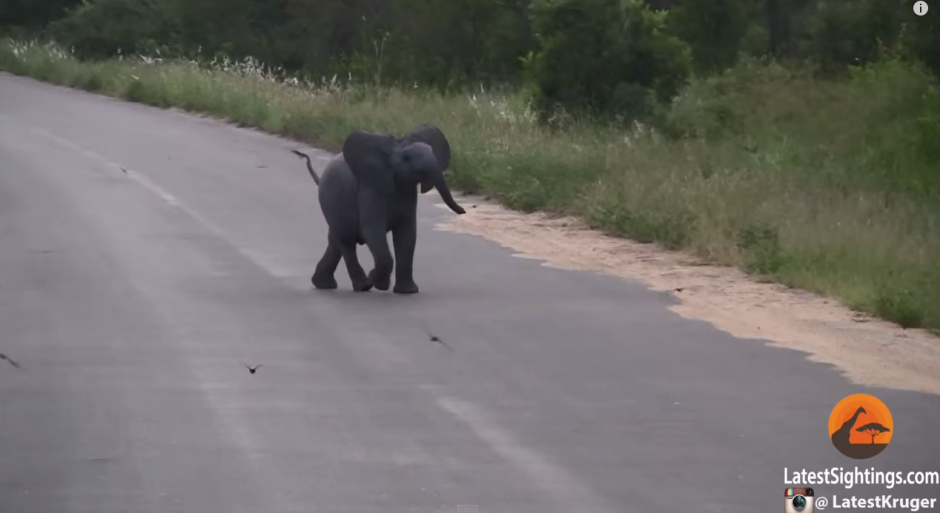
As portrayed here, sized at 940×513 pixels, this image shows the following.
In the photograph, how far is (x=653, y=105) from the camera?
1000 inches

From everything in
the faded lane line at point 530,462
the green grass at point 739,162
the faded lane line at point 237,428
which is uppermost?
the faded lane line at point 530,462

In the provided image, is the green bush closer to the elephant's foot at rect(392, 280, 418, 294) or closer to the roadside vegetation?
the roadside vegetation

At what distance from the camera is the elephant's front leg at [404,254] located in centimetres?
1242

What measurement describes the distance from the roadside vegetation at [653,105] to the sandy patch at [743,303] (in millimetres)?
302

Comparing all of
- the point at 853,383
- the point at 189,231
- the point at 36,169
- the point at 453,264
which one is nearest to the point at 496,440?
the point at 853,383

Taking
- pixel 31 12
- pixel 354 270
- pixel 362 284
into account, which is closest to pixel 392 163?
pixel 354 270

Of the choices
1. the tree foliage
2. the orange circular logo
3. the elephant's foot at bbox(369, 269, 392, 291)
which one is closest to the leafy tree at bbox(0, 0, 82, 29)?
the tree foliage

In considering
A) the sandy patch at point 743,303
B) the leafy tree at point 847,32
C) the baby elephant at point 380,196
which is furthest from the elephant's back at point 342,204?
the leafy tree at point 847,32

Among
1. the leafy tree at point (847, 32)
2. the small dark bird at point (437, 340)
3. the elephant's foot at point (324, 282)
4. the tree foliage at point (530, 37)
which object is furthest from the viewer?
the leafy tree at point (847, 32)

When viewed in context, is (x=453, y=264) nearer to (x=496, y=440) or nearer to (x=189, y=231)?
(x=189, y=231)

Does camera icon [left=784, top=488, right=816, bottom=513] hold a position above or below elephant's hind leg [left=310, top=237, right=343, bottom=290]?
above

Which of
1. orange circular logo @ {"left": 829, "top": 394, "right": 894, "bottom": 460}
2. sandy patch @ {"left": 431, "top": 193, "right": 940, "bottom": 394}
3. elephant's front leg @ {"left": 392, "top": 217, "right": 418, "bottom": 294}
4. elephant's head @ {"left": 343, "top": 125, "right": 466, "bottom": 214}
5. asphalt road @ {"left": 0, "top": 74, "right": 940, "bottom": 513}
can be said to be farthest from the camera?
elephant's front leg @ {"left": 392, "top": 217, "right": 418, "bottom": 294}

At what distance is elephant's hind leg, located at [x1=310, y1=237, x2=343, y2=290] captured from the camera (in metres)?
12.7

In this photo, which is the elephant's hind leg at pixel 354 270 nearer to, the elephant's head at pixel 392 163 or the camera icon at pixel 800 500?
the elephant's head at pixel 392 163
